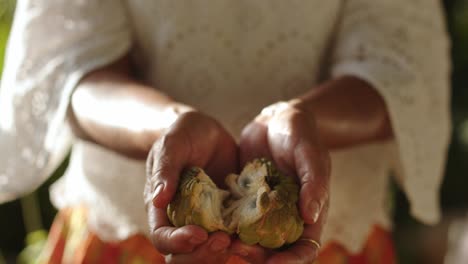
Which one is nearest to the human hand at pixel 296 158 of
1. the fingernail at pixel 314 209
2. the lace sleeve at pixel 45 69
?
the fingernail at pixel 314 209

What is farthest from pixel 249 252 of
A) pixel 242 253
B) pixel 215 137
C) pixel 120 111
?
pixel 120 111

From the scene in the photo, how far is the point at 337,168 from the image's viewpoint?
0.87 m

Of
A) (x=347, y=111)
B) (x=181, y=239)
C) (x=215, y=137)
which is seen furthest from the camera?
(x=347, y=111)

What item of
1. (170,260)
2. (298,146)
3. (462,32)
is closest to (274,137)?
(298,146)

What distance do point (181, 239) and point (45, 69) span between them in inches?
13.2

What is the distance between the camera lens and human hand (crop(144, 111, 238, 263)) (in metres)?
0.60

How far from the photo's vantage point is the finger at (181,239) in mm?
585

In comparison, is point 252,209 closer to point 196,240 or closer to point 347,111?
point 196,240

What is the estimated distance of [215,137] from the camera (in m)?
0.69

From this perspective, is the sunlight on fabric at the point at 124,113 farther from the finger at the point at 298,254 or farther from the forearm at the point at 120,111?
the finger at the point at 298,254

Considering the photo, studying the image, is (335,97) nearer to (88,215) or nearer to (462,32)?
(88,215)

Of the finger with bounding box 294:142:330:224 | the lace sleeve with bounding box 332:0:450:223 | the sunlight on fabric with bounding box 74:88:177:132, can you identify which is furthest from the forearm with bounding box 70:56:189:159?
the lace sleeve with bounding box 332:0:450:223

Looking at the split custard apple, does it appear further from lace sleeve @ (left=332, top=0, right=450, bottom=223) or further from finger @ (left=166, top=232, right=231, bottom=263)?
lace sleeve @ (left=332, top=0, right=450, bottom=223)

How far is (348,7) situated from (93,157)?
0.35 m
